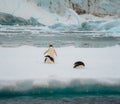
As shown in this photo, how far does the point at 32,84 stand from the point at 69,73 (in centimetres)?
49

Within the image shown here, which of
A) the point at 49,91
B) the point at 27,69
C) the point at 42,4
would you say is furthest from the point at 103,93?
the point at 42,4

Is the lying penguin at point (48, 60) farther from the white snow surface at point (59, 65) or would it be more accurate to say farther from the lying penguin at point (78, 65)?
the lying penguin at point (78, 65)

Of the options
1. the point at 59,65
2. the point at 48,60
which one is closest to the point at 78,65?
the point at 59,65

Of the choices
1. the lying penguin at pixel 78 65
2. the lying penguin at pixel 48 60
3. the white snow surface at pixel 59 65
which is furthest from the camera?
the lying penguin at pixel 48 60

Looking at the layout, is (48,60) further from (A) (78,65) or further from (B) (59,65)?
(A) (78,65)

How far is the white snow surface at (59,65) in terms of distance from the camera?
4.21m

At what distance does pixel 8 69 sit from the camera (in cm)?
450

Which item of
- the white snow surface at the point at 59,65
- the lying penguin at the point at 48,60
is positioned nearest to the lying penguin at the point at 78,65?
the white snow surface at the point at 59,65

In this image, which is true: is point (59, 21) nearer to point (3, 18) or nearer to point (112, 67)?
A: point (3, 18)

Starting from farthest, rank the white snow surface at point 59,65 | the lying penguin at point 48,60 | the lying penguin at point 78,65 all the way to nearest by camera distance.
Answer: the lying penguin at point 48,60, the lying penguin at point 78,65, the white snow surface at point 59,65

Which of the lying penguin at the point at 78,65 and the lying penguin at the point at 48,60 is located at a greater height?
the lying penguin at the point at 48,60

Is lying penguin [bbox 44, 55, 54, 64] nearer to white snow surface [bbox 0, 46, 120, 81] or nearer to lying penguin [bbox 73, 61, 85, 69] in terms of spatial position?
white snow surface [bbox 0, 46, 120, 81]

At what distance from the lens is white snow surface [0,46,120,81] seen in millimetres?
4211

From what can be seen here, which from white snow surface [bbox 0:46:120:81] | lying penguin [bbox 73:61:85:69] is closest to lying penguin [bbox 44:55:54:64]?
white snow surface [bbox 0:46:120:81]
